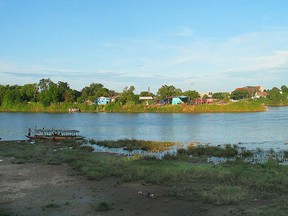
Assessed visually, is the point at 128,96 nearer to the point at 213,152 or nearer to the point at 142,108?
the point at 142,108

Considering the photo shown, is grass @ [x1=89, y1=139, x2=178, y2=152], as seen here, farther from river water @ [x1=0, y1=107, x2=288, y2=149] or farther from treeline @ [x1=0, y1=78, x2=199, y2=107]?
treeline @ [x1=0, y1=78, x2=199, y2=107]

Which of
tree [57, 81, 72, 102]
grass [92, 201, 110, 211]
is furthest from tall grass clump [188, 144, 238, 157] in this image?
tree [57, 81, 72, 102]

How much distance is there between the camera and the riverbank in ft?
442

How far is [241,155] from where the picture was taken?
3009 cm

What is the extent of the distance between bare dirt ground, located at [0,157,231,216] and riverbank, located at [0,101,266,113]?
4646 inches

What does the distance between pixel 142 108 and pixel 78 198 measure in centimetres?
13468

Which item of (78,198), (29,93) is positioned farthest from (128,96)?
(78,198)

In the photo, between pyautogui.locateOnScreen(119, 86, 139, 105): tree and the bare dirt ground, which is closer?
the bare dirt ground

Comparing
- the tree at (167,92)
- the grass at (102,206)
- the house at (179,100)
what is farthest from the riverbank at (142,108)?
the grass at (102,206)

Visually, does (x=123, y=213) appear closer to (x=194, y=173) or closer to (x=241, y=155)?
(x=194, y=173)

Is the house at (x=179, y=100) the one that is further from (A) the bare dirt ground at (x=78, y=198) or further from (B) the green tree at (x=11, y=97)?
(A) the bare dirt ground at (x=78, y=198)

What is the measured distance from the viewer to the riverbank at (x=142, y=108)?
134750mm

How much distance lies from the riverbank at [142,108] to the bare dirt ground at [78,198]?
118m

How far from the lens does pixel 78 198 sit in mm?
16531
